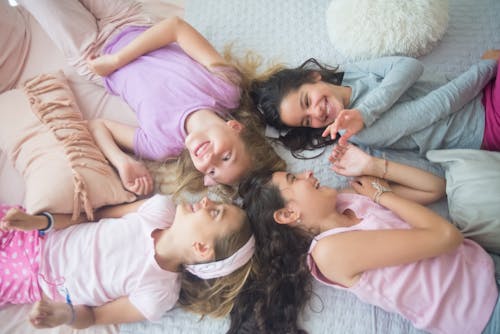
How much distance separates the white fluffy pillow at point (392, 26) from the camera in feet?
4.12

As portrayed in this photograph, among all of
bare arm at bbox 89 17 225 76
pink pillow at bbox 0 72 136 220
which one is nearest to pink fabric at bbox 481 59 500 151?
bare arm at bbox 89 17 225 76

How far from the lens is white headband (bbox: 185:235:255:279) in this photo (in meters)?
1.02

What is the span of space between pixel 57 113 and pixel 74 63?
0.25 m

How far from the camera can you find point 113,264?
42.5 inches

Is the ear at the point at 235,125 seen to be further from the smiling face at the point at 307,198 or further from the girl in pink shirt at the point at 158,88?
the smiling face at the point at 307,198

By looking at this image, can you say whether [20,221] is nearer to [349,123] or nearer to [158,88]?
[158,88]

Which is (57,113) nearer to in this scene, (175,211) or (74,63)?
(74,63)

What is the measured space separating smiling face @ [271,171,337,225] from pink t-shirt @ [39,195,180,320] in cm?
37

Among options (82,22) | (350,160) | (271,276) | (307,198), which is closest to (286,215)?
(307,198)

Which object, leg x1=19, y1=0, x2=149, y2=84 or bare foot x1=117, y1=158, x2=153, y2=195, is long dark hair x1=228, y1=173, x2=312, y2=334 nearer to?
bare foot x1=117, y1=158, x2=153, y2=195

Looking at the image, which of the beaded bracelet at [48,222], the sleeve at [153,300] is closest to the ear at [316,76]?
the sleeve at [153,300]

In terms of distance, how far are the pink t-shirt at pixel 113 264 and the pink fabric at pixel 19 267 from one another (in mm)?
23

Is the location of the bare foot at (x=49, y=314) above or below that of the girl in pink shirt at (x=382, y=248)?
below

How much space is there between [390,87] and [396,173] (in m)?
0.25
